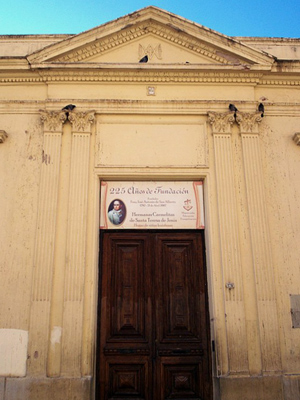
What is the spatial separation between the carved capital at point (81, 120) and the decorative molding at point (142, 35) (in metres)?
1.19

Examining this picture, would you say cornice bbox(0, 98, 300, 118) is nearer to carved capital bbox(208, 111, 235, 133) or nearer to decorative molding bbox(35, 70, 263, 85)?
carved capital bbox(208, 111, 235, 133)

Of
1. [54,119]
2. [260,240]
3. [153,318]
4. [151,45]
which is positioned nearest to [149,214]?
[153,318]

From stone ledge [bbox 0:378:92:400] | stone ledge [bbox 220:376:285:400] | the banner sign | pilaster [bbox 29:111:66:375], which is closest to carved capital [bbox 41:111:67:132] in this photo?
pilaster [bbox 29:111:66:375]

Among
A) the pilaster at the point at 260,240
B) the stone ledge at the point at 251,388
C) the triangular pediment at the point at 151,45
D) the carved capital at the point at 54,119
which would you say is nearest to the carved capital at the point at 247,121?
the pilaster at the point at 260,240

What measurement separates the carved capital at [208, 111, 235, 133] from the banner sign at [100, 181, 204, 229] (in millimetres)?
1102

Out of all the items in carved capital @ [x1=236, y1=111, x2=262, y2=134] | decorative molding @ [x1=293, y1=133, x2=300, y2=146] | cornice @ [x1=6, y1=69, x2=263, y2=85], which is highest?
cornice @ [x1=6, y1=69, x2=263, y2=85]

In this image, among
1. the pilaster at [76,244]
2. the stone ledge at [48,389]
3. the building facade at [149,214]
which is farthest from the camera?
the building facade at [149,214]

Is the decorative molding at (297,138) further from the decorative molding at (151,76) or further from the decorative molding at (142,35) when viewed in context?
the decorative molding at (142,35)

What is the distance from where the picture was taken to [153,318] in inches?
257

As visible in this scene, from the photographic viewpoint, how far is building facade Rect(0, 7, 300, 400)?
6199 mm

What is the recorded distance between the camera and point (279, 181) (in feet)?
23.3

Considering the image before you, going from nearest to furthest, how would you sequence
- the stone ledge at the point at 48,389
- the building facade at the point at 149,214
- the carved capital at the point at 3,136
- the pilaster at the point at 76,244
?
the stone ledge at the point at 48,389 < the pilaster at the point at 76,244 < the building facade at the point at 149,214 < the carved capital at the point at 3,136

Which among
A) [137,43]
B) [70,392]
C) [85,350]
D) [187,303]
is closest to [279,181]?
[187,303]

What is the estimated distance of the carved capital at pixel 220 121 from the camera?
7207 millimetres
